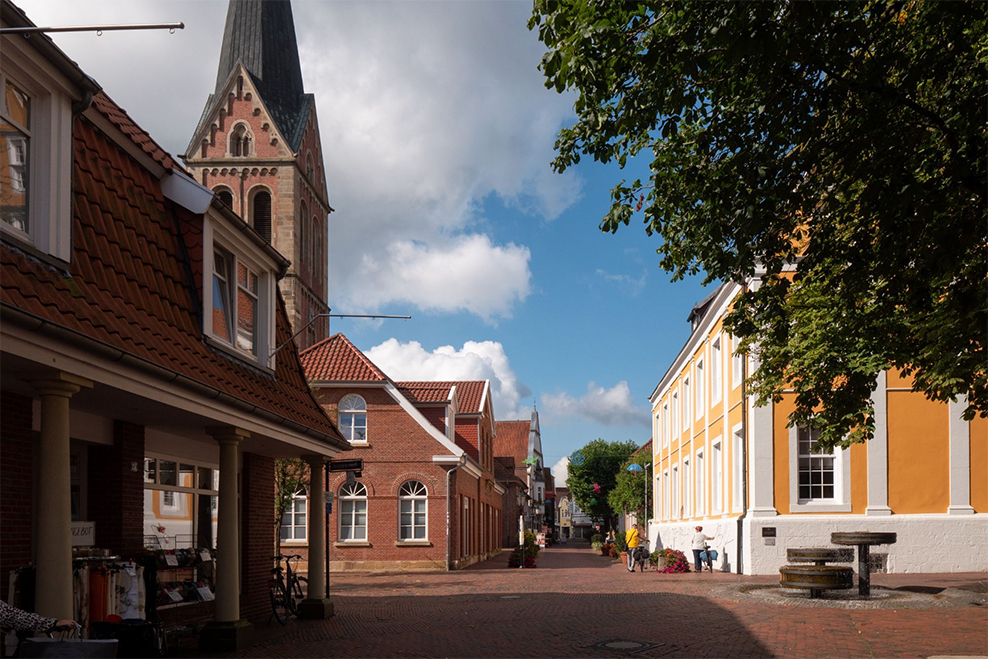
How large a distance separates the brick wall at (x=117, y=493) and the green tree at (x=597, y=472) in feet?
271

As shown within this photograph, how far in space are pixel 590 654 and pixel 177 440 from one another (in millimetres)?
6121

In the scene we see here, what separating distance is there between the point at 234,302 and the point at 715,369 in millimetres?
22056

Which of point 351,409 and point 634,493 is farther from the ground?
point 351,409

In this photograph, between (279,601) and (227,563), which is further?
(279,601)

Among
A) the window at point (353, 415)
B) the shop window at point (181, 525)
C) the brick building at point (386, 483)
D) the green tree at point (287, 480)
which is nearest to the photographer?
the shop window at point (181, 525)

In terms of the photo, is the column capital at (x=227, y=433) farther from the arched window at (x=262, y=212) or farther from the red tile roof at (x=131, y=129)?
the arched window at (x=262, y=212)

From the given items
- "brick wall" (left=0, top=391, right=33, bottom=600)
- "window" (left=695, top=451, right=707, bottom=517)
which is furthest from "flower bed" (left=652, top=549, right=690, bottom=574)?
"brick wall" (left=0, top=391, right=33, bottom=600)

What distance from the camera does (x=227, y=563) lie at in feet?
40.5

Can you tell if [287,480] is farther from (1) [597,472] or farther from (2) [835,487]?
(1) [597,472]

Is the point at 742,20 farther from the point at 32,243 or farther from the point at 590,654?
the point at 590,654

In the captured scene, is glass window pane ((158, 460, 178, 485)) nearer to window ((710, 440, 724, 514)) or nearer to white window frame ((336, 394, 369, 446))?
window ((710, 440, 724, 514))

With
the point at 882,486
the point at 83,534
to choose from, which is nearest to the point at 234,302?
the point at 83,534

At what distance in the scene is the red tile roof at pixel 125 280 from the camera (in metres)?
8.07

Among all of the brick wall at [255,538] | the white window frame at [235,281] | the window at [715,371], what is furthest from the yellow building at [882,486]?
the white window frame at [235,281]
